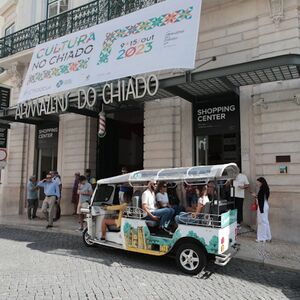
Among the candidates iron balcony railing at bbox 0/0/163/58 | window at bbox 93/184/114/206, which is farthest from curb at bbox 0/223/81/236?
iron balcony railing at bbox 0/0/163/58

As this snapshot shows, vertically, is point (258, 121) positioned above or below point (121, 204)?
above

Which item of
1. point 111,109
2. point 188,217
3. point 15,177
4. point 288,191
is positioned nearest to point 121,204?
point 188,217

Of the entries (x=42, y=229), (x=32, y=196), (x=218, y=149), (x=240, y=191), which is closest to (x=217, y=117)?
(x=218, y=149)

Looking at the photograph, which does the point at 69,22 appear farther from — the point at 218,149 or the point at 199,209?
the point at 199,209

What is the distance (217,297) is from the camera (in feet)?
17.2

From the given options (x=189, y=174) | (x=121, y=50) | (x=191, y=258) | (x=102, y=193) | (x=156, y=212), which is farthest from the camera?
(x=121, y=50)

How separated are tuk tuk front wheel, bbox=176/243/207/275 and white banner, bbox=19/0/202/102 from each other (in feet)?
15.0

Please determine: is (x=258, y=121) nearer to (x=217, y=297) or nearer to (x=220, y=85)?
(x=220, y=85)

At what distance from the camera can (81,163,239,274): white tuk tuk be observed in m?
6.36

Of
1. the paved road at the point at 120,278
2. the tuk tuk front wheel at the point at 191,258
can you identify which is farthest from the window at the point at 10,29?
the tuk tuk front wheel at the point at 191,258

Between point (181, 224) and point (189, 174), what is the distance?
97 centimetres

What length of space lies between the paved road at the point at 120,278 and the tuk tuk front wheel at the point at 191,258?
15 cm

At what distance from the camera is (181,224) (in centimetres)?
667

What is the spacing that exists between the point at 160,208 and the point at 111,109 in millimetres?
7883
